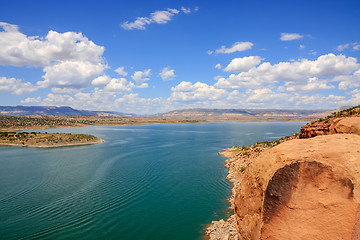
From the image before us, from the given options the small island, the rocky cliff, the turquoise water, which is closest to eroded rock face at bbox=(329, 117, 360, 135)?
the rocky cliff

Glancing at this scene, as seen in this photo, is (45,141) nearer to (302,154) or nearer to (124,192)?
(124,192)

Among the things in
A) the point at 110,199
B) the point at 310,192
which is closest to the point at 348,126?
the point at 310,192

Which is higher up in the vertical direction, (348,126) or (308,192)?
(348,126)

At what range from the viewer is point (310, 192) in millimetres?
7891

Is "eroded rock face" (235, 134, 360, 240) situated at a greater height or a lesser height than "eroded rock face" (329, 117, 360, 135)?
lesser

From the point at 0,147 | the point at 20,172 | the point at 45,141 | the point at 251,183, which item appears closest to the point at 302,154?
the point at 251,183

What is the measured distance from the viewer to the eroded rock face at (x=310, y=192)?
729 cm

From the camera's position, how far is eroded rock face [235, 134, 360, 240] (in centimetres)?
729

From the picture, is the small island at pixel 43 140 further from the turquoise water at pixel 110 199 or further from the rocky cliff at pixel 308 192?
the rocky cliff at pixel 308 192

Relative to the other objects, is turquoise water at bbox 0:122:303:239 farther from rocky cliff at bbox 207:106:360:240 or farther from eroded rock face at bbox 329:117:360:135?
eroded rock face at bbox 329:117:360:135

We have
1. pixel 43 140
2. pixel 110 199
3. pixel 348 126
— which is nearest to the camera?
pixel 348 126

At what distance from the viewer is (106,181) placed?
42.1 m

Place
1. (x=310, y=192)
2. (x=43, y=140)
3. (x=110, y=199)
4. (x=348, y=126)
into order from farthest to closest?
1. (x=43, y=140)
2. (x=110, y=199)
3. (x=348, y=126)
4. (x=310, y=192)

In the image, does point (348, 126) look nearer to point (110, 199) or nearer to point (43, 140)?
point (110, 199)
